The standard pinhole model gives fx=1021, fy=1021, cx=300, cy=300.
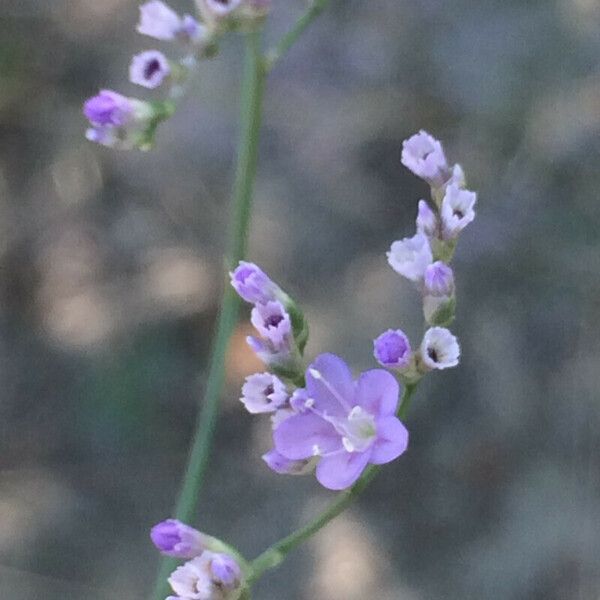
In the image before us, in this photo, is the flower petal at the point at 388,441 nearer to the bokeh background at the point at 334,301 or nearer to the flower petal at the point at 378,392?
the flower petal at the point at 378,392

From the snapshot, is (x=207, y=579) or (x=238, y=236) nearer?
(x=207, y=579)

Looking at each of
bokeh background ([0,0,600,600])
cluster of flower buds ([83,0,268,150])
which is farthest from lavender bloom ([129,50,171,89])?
bokeh background ([0,0,600,600])

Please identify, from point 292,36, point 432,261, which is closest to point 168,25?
point 292,36

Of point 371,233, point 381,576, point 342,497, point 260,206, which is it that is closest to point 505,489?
point 381,576

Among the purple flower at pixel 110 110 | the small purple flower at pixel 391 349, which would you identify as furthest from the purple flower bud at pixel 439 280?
the purple flower at pixel 110 110

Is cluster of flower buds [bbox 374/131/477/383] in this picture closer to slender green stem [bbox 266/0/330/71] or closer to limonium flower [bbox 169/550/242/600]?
slender green stem [bbox 266/0/330/71]

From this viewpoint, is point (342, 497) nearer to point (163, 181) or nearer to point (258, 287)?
point (258, 287)

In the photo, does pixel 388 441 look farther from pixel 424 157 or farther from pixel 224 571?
pixel 424 157
